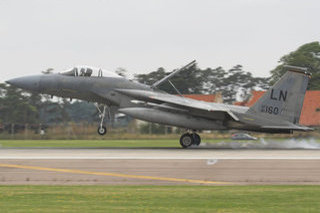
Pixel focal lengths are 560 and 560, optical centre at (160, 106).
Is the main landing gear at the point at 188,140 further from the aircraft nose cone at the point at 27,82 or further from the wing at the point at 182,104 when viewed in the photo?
the aircraft nose cone at the point at 27,82

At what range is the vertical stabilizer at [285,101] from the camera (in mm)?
30422

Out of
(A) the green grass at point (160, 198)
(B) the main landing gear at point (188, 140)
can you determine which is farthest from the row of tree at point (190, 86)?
(A) the green grass at point (160, 198)

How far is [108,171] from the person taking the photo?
714 inches

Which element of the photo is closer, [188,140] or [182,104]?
[182,104]

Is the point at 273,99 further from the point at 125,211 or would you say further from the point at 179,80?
the point at 179,80

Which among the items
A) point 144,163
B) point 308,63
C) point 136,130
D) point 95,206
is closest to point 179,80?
point 308,63

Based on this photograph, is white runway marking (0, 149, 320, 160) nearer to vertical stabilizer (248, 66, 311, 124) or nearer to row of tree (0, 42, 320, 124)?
vertical stabilizer (248, 66, 311, 124)

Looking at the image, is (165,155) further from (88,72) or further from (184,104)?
(88,72)

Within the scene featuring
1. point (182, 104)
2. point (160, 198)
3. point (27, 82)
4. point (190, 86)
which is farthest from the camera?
point (190, 86)

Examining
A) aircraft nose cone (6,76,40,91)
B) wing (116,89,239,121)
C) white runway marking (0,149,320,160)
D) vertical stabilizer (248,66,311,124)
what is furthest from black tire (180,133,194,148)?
aircraft nose cone (6,76,40,91)

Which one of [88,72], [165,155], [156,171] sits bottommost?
[156,171]

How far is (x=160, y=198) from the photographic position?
41.0 feet

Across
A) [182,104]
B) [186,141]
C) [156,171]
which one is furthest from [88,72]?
[156,171]

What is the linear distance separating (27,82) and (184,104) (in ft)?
30.6
